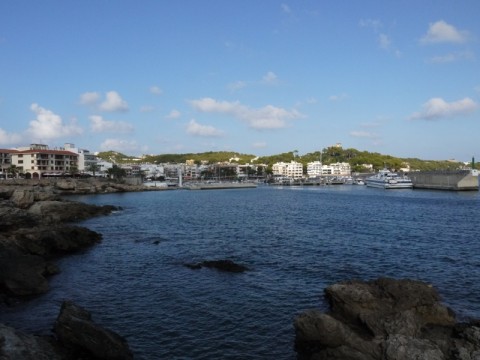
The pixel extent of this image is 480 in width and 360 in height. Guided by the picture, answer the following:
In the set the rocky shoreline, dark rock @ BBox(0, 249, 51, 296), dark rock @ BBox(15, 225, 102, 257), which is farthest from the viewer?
dark rock @ BBox(15, 225, 102, 257)

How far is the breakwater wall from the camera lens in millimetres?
128750

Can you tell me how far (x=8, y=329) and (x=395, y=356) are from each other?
45.9ft

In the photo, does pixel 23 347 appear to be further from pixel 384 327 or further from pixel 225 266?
pixel 225 266

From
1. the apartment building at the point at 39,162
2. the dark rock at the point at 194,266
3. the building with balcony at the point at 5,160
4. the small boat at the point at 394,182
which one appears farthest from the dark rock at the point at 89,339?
the small boat at the point at 394,182

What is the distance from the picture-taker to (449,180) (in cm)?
13450

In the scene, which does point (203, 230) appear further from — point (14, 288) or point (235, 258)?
point (14, 288)

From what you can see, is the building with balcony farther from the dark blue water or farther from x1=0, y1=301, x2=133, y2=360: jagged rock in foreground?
x1=0, y1=301, x2=133, y2=360: jagged rock in foreground

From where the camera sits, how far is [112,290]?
2478cm

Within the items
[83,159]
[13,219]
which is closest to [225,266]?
[13,219]

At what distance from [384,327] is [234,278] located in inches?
481

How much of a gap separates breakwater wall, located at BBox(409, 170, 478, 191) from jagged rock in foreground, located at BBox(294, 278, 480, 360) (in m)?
126

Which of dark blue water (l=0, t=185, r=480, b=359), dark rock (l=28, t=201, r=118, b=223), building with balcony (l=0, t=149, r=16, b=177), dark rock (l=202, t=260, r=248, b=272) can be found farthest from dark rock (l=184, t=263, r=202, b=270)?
building with balcony (l=0, t=149, r=16, b=177)

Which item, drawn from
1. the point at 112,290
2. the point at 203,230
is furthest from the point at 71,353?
the point at 203,230

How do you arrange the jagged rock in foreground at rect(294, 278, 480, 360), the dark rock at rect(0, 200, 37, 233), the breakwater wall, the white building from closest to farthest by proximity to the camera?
1. the jagged rock in foreground at rect(294, 278, 480, 360)
2. the dark rock at rect(0, 200, 37, 233)
3. the breakwater wall
4. the white building
